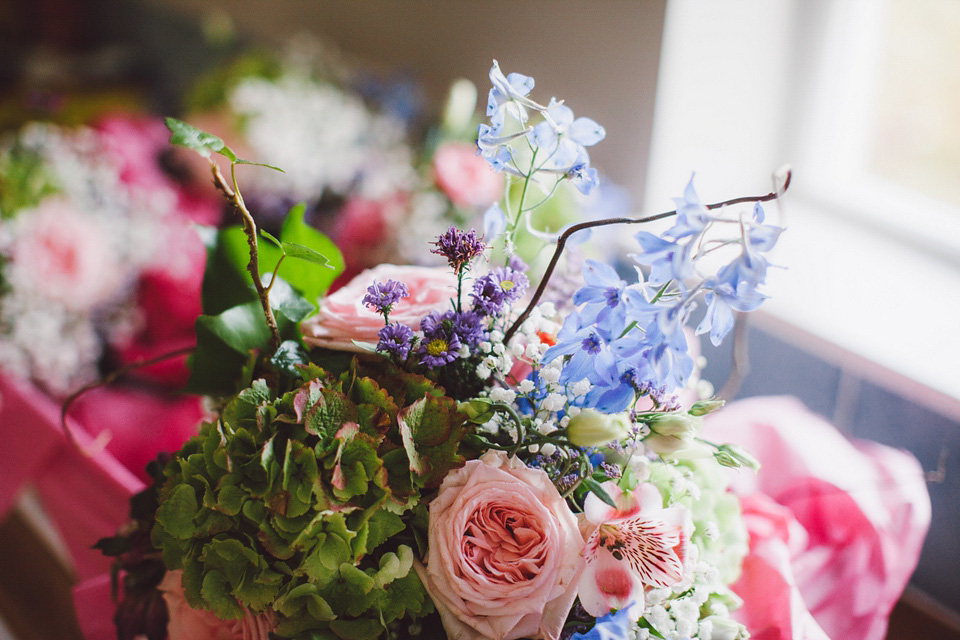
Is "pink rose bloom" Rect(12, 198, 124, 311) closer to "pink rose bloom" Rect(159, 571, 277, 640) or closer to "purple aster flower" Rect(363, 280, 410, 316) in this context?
"pink rose bloom" Rect(159, 571, 277, 640)

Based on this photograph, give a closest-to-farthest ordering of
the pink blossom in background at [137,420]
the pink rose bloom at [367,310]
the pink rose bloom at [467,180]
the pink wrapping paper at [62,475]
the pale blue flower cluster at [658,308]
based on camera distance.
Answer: the pale blue flower cluster at [658,308] < the pink rose bloom at [367,310] < the pink wrapping paper at [62,475] < the pink blossom in background at [137,420] < the pink rose bloom at [467,180]

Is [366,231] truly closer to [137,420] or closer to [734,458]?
[137,420]

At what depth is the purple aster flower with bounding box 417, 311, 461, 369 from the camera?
0.52m

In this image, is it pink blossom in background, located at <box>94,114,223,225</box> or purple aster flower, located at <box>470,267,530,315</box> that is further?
pink blossom in background, located at <box>94,114,223,225</box>

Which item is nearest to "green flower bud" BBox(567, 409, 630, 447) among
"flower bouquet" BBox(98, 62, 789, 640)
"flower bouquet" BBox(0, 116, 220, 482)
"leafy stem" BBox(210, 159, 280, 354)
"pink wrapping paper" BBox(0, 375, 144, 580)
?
"flower bouquet" BBox(98, 62, 789, 640)

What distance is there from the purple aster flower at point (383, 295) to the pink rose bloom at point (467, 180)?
2.38 ft

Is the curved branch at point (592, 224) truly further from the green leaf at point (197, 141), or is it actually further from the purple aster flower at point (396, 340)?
the green leaf at point (197, 141)

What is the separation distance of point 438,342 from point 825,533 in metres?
0.46

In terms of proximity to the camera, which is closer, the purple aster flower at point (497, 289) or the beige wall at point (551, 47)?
the purple aster flower at point (497, 289)

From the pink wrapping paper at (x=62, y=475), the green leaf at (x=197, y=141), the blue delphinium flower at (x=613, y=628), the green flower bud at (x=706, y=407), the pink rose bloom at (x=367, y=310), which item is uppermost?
the green leaf at (x=197, y=141)

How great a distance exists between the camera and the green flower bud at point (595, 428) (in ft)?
1.52

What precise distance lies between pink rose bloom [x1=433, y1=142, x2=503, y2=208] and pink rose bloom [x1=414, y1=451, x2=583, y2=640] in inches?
30.8

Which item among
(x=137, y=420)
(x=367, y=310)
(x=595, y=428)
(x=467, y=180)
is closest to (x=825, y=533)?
(x=595, y=428)

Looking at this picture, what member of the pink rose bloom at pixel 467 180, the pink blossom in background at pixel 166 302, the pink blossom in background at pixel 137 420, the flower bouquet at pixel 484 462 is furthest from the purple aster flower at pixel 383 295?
the pink blossom in background at pixel 166 302
